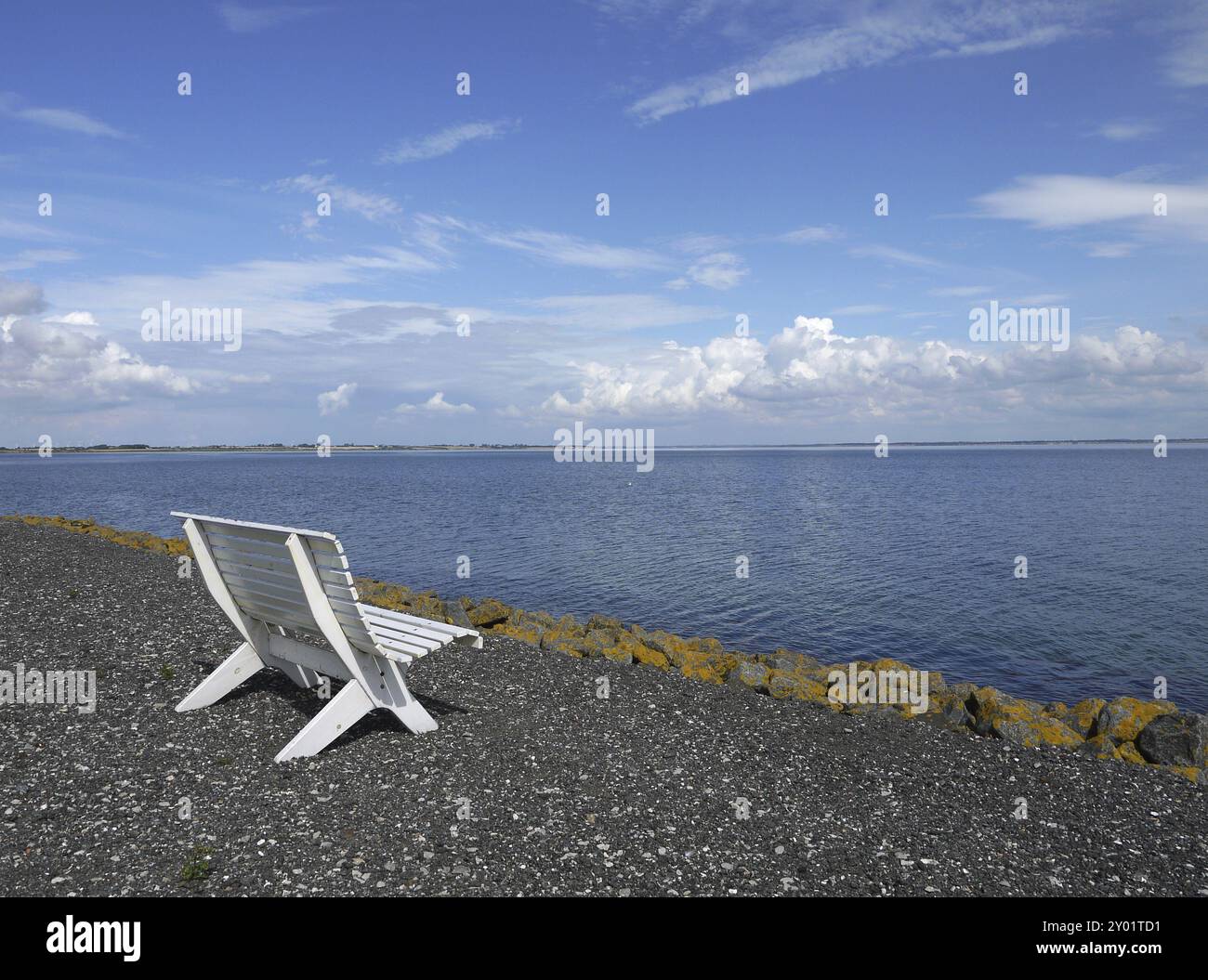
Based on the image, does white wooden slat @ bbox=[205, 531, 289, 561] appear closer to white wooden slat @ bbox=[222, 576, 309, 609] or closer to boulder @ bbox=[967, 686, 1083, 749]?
white wooden slat @ bbox=[222, 576, 309, 609]

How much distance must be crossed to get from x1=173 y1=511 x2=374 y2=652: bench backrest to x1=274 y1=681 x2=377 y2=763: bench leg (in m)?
0.43

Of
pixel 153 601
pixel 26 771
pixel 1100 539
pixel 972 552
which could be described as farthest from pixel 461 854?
pixel 1100 539

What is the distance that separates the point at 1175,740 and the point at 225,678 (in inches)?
395

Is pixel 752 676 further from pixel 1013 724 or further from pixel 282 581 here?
pixel 282 581

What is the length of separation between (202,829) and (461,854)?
5.90ft

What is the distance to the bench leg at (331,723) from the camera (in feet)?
20.8

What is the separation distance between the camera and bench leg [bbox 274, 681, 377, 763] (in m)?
6.34

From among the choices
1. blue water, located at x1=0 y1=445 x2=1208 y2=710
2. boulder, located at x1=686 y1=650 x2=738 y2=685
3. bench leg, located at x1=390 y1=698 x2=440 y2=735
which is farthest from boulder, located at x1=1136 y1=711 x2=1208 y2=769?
bench leg, located at x1=390 y1=698 x2=440 y2=735

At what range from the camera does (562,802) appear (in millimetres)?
5793

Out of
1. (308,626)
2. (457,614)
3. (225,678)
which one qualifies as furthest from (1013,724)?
(457,614)

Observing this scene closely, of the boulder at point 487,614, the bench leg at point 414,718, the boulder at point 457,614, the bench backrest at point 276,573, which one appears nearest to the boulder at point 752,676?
the bench leg at point 414,718

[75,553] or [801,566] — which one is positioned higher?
[75,553]
